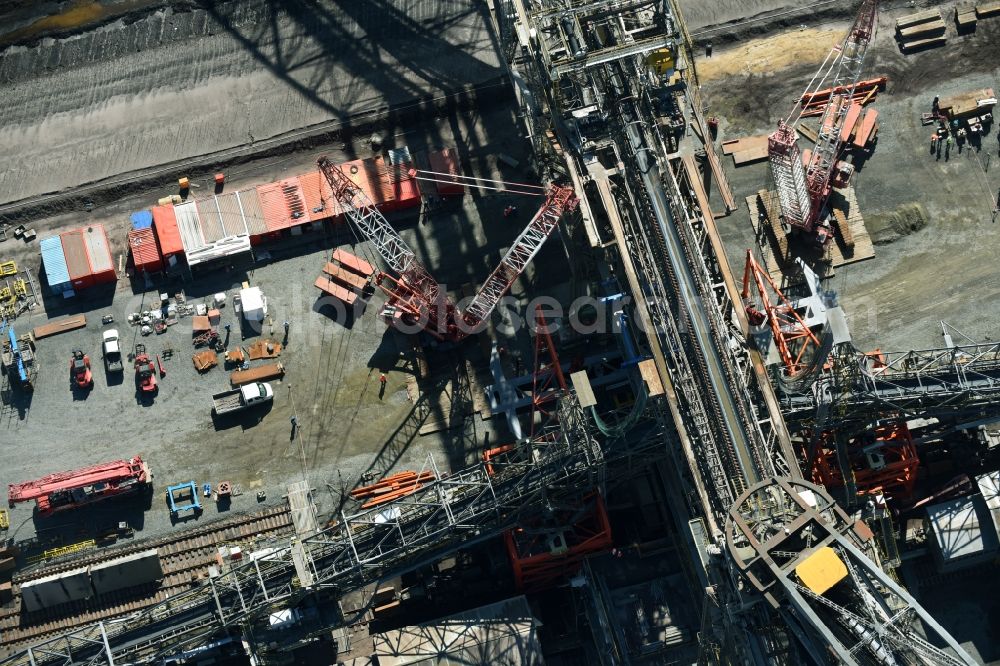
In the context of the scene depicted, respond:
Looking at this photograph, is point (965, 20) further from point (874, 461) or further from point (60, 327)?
point (60, 327)

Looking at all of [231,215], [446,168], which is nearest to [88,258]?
[231,215]

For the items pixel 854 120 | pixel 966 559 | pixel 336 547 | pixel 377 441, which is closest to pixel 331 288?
pixel 377 441

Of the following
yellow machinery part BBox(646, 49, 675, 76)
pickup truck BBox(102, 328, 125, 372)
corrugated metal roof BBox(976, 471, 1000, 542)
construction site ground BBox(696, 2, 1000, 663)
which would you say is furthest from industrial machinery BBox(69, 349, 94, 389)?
corrugated metal roof BBox(976, 471, 1000, 542)

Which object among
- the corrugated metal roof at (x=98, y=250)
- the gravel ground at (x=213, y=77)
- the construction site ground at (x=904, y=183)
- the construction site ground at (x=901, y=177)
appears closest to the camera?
the construction site ground at (x=904, y=183)

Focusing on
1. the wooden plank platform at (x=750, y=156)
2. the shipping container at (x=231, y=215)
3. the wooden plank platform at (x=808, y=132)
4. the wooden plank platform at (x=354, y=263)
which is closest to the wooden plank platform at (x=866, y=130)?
the wooden plank platform at (x=808, y=132)

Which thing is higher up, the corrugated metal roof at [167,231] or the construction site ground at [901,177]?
the corrugated metal roof at [167,231]

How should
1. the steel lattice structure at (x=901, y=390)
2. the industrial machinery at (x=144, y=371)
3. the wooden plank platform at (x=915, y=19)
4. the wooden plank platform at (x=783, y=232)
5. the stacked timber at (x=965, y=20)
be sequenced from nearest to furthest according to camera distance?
the steel lattice structure at (x=901, y=390)
the industrial machinery at (x=144, y=371)
the wooden plank platform at (x=783, y=232)
the wooden plank platform at (x=915, y=19)
the stacked timber at (x=965, y=20)

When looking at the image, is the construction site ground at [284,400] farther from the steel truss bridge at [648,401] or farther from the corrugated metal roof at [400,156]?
the steel truss bridge at [648,401]

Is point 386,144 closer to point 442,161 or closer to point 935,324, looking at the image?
point 442,161
